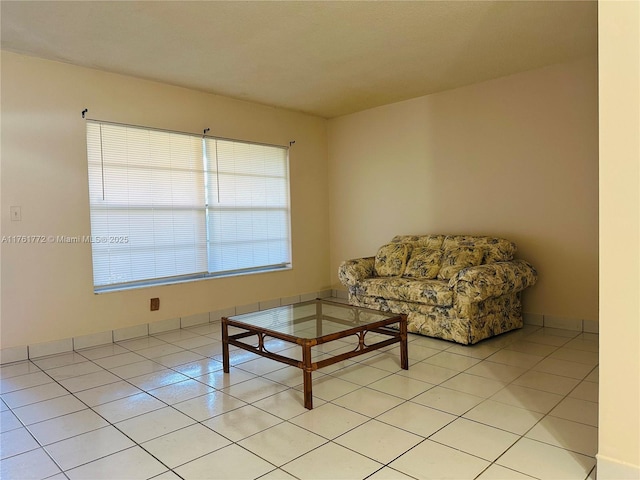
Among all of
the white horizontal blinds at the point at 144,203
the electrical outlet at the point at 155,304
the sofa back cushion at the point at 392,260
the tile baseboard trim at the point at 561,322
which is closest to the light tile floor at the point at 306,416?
the tile baseboard trim at the point at 561,322

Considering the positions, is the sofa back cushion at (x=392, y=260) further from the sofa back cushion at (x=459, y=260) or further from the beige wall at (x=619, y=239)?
the beige wall at (x=619, y=239)

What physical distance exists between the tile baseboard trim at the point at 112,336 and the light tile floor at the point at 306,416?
0.39 ft

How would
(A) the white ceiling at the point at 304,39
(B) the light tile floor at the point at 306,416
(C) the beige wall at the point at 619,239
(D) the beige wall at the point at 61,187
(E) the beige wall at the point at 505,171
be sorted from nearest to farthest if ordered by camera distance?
1. (C) the beige wall at the point at 619,239
2. (B) the light tile floor at the point at 306,416
3. (A) the white ceiling at the point at 304,39
4. (D) the beige wall at the point at 61,187
5. (E) the beige wall at the point at 505,171

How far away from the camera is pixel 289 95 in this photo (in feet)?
15.5

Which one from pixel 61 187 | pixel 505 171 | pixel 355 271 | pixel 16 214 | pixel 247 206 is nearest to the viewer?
pixel 16 214

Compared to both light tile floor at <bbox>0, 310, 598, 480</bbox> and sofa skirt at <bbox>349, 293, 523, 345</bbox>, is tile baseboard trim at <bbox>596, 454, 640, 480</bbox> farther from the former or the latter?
sofa skirt at <bbox>349, 293, 523, 345</bbox>

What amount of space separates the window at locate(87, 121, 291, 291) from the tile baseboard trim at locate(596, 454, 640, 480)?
373cm

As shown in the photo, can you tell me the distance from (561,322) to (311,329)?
2.56 m

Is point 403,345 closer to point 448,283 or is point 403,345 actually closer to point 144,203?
point 448,283

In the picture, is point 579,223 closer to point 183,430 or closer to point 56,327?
point 183,430

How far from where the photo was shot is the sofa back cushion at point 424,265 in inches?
165

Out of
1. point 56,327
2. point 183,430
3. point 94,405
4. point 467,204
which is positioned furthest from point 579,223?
point 56,327

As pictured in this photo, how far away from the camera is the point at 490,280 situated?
352 cm

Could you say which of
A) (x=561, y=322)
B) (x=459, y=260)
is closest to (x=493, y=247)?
(x=459, y=260)
